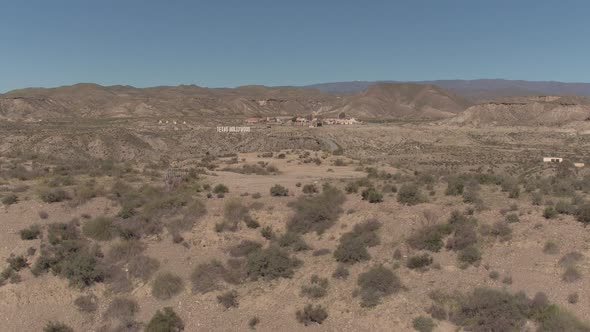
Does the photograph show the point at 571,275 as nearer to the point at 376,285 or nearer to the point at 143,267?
the point at 376,285

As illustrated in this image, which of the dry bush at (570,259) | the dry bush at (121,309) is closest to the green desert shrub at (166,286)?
the dry bush at (121,309)

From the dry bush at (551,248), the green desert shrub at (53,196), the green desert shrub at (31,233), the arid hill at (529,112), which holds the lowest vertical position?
the arid hill at (529,112)

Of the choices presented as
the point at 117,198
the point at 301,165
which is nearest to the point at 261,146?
the point at 301,165

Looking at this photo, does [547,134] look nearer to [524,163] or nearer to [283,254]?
[524,163]

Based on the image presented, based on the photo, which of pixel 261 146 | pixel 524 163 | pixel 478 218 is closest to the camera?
pixel 478 218

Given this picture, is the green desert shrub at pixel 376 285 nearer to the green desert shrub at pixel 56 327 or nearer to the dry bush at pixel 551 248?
the dry bush at pixel 551 248

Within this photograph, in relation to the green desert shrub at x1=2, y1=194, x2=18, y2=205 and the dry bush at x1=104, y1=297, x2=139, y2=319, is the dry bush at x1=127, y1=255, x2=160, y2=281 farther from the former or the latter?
the green desert shrub at x1=2, y1=194, x2=18, y2=205

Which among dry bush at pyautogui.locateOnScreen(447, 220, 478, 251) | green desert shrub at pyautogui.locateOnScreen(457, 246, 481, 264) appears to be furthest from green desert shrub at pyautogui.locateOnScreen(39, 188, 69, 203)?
green desert shrub at pyautogui.locateOnScreen(457, 246, 481, 264)
